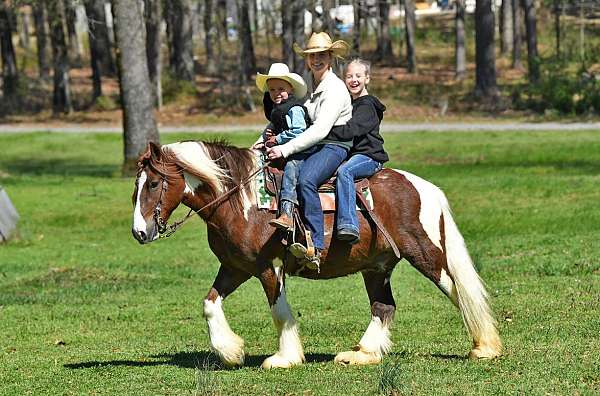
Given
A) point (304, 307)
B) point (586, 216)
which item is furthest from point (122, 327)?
point (586, 216)

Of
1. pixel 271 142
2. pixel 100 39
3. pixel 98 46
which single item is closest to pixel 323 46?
pixel 271 142

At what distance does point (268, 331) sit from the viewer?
13.1 m

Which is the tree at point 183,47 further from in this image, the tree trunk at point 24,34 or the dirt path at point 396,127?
the tree trunk at point 24,34

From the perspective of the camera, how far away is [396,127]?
43875 millimetres

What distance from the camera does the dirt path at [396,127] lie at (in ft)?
134

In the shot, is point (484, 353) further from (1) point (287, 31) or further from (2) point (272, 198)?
(1) point (287, 31)

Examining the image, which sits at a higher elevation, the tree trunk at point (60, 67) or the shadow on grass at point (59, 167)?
the tree trunk at point (60, 67)

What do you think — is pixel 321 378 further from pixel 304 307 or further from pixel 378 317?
pixel 304 307

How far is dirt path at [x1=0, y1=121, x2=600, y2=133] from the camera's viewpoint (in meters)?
40.9

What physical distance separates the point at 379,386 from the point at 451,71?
51.7 m

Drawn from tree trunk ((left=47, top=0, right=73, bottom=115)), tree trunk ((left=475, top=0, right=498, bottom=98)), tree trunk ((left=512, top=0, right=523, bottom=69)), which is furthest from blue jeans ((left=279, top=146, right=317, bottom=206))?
tree trunk ((left=512, top=0, right=523, bottom=69))

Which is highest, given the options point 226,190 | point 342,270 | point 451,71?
point 226,190

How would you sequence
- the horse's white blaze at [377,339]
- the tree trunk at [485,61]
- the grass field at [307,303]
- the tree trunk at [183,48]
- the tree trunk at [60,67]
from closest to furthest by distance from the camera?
the grass field at [307,303], the horse's white blaze at [377,339], the tree trunk at [485,61], the tree trunk at [60,67], the tree trunk at [183,48]

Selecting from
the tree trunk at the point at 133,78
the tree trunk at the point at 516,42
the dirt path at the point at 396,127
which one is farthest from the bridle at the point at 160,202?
the tree trunk at the point at 516,42
